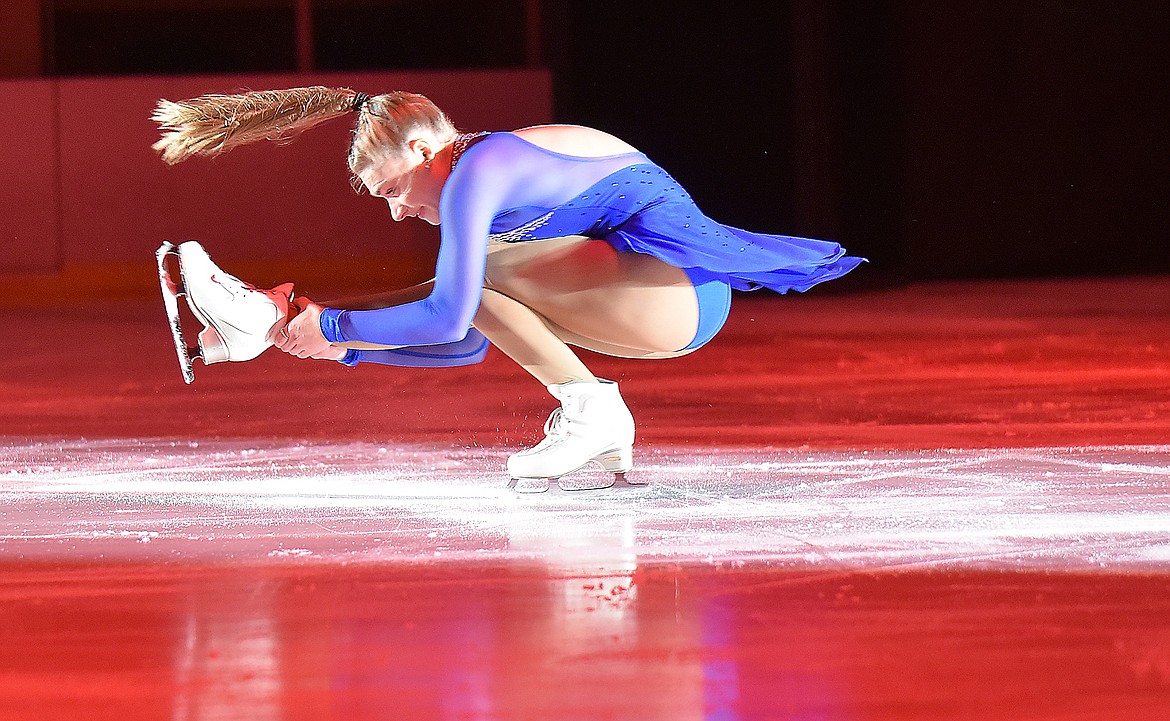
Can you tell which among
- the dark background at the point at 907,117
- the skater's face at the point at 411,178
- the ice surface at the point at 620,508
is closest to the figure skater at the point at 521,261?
the skater's face at the point at 411,178

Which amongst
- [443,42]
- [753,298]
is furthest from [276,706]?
[443,42]

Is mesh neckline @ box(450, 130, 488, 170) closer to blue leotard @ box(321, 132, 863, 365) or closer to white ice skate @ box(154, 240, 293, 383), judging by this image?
blue leotard @ box(321, 132, 863, 365)

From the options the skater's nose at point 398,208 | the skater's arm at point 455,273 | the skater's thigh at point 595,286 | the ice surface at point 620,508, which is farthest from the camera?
the skater's thigh at point 595,286

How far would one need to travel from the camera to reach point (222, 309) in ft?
7.04

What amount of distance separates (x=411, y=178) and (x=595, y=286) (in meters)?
0.33

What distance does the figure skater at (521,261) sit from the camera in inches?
82.8

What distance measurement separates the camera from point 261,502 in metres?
2.30

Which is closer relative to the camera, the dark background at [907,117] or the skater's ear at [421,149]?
the skater's ear at [421,149]

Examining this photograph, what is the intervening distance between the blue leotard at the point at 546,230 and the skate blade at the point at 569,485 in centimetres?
22

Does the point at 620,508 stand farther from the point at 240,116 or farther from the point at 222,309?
the point at 240,116

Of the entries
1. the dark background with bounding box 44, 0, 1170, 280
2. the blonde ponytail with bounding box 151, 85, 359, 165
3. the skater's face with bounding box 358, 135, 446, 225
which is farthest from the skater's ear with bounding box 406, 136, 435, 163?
the dark background with bounding box 44, 0, 1170, 280

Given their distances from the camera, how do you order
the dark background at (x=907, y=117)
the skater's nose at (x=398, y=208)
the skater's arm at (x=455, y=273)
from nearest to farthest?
the skater's arm at (x=455, y=273) → the skater's nose at (x=398, y=208) → the dark background at (x=907, y=117)

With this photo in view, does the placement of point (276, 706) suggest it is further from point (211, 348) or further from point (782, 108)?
point (782, 108)

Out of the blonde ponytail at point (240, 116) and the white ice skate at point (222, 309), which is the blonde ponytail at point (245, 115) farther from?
the white ice skate at point (222, 309)
